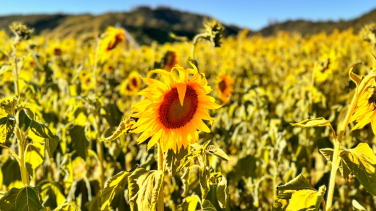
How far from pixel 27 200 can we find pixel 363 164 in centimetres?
118

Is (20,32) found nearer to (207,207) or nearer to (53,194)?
(53,194)

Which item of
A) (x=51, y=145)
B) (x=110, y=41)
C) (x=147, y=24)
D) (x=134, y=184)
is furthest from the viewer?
(x=147, y=24)

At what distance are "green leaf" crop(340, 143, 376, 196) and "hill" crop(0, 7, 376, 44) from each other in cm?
1601

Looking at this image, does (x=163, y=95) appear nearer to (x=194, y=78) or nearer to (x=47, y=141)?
(x=194, y=78)

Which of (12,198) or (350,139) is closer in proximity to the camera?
(12,198)

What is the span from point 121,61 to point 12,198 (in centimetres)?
595

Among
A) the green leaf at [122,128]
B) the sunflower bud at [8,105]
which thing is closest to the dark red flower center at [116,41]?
the sunflower bud at [8,105]

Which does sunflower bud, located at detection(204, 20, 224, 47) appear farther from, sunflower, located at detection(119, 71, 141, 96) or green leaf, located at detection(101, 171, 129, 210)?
sunflower, located at detection(119, 71, 141, 96)

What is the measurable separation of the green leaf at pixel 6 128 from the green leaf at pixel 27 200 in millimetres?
215

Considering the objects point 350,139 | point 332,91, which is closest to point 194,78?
point 350,139

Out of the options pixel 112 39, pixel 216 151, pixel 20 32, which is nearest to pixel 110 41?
pixel 112 39

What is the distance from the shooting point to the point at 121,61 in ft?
22.8

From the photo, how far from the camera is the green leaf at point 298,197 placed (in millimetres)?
1096

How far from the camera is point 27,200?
3.91ft
